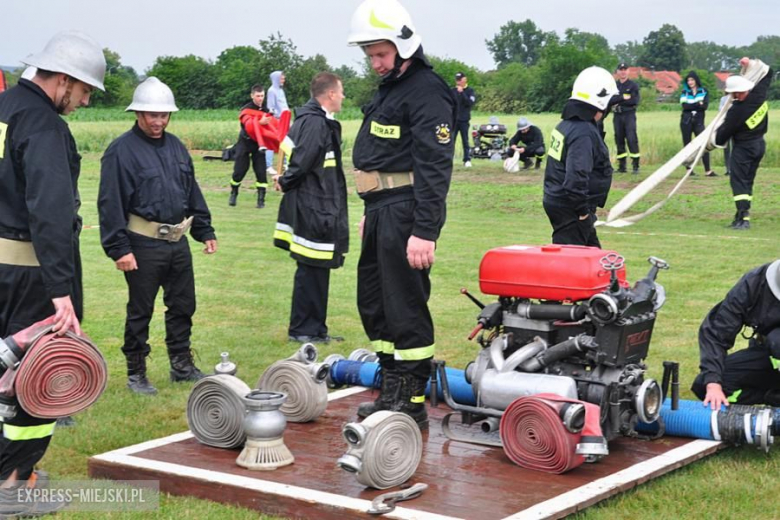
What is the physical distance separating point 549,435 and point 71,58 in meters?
2.82

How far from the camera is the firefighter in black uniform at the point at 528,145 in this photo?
Answer: 84.6 feet

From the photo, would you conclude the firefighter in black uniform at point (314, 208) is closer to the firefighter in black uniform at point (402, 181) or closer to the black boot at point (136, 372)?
the black boot at point (136, 372)

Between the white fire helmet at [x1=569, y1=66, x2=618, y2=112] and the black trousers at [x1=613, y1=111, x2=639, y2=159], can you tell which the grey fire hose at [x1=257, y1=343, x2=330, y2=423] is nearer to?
the white fire helmet at [x1=569, y1=66, x2=618, y2=112]

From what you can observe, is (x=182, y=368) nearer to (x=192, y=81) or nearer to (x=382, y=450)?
(x=382, y=450)

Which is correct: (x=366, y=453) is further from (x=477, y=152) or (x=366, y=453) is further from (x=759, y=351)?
(x=477, y=152)

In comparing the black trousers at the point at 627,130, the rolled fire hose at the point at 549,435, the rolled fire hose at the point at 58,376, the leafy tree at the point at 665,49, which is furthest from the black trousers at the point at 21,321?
the leafy tree at the point at 665,49

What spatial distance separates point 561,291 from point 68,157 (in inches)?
102

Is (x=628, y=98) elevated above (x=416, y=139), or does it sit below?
above

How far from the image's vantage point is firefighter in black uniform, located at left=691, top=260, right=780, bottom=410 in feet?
20.0

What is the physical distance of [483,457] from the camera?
5.69m

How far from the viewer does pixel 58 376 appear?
4.86 m

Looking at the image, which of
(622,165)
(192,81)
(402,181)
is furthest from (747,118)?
(192,81)

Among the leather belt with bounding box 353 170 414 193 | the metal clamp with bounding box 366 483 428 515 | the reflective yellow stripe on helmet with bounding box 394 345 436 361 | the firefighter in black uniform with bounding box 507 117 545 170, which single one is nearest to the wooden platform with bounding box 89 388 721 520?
the metal clamp with bounding box 366 483 428 515

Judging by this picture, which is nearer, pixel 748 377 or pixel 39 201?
pixel 39 201
